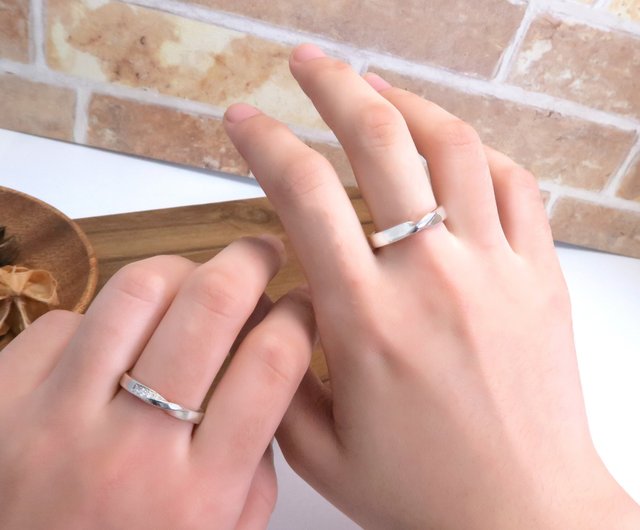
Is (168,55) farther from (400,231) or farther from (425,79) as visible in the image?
(400,231)

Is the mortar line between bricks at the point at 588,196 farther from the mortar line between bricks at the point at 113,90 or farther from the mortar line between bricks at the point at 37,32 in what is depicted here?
the mortar line between bricks at the point at 37,32

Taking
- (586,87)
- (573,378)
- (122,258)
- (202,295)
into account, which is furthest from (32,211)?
(586,87)

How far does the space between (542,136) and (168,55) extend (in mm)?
407

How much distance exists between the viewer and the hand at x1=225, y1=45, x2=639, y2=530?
1.04ft

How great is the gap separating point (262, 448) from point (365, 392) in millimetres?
58

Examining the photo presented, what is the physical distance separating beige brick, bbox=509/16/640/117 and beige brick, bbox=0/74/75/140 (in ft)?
1.53

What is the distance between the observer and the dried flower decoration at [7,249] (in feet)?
1.47

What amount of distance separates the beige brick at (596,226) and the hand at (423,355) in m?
0.46

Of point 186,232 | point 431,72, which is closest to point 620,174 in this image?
point 431,72

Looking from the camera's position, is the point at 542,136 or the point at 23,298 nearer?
the point at 23,298

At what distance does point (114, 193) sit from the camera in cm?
69

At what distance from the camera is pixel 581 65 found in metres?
0.66

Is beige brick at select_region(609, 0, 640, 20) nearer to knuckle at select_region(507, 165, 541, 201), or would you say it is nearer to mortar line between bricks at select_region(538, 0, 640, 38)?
mortar line between bricks at select_region(538, 0, 640, 38)

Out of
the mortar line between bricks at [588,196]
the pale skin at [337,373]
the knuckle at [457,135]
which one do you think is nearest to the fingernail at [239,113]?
the pale skin at [337,373]
